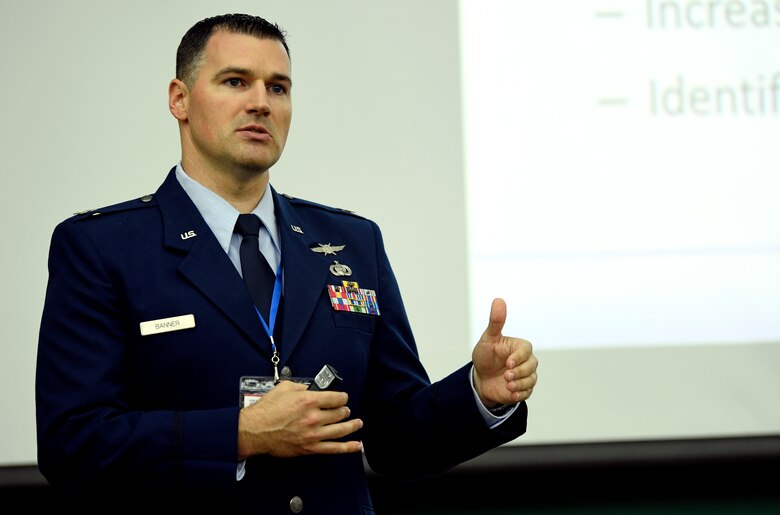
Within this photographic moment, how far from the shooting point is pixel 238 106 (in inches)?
68.1

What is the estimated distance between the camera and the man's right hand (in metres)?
1.45

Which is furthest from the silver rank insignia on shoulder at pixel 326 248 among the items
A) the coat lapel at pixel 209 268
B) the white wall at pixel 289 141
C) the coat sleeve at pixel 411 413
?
the white wall at pixel 289 141

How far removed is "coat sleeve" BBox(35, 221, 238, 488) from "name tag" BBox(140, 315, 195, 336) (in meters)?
0.04

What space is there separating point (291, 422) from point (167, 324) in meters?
0.28

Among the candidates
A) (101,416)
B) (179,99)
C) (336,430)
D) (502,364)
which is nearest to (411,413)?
(502,364)

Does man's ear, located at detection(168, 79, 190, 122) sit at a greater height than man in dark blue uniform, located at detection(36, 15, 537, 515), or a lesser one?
greater

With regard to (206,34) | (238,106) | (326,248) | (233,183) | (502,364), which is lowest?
A: (502,364)

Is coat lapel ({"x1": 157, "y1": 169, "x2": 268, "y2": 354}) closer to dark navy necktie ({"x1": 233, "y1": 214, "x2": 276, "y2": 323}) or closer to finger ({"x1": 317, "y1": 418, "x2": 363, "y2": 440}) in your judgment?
dark navy necktie ({"x1": 233, "y1": 214, "x2": 276, "y2": 323})

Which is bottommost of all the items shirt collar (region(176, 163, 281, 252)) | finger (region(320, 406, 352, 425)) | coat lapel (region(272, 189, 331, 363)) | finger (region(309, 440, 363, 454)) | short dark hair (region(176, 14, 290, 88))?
finger (region(309, 440, 363, 454))

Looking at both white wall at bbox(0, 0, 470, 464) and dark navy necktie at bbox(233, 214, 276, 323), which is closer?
dark navy necktie at bbox(233, 214, 276, 323)

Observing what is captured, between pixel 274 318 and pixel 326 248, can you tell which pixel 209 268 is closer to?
pixel 274 318

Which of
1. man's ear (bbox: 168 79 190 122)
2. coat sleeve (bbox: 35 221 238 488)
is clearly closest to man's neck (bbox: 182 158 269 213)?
man's ear (bbox: 168 79 190 122)

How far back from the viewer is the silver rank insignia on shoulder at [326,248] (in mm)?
1816

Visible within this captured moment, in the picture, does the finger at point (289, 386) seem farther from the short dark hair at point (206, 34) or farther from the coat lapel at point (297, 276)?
the short dark hair at point (206, 34)
